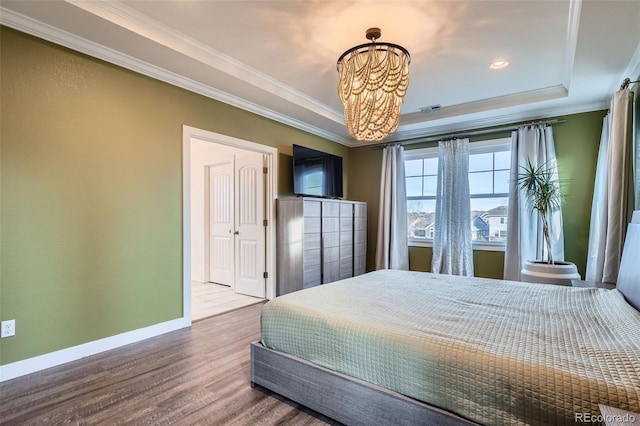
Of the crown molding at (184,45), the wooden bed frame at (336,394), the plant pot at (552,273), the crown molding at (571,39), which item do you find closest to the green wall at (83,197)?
the crown molding at (184,45)

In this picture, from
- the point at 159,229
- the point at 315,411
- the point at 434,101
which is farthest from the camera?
the point at 434,101

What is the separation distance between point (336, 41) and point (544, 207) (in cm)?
310

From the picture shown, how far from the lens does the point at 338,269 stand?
188 inches

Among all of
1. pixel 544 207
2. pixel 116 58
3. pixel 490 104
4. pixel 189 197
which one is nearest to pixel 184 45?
pixel 116 58

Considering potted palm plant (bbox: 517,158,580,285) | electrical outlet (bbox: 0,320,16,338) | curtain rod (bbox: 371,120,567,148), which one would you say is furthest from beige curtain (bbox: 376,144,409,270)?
electrical outlet (bbox: 0,320,16,338)

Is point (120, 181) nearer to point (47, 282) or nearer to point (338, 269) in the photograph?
point (47, 282)

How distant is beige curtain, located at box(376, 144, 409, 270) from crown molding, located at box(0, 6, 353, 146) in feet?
6.68

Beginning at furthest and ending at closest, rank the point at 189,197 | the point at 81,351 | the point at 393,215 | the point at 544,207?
the point at 393,215, the point at 544,207, the point at 189,197, the point at 81,351

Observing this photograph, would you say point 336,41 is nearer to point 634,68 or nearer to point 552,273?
point 634,68

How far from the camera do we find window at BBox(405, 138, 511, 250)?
14.9 ft

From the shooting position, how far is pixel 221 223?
17.3ft

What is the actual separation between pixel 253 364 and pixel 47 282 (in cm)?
170

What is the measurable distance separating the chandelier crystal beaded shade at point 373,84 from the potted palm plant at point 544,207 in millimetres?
2393

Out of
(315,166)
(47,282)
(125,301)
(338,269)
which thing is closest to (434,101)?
(315,166)
